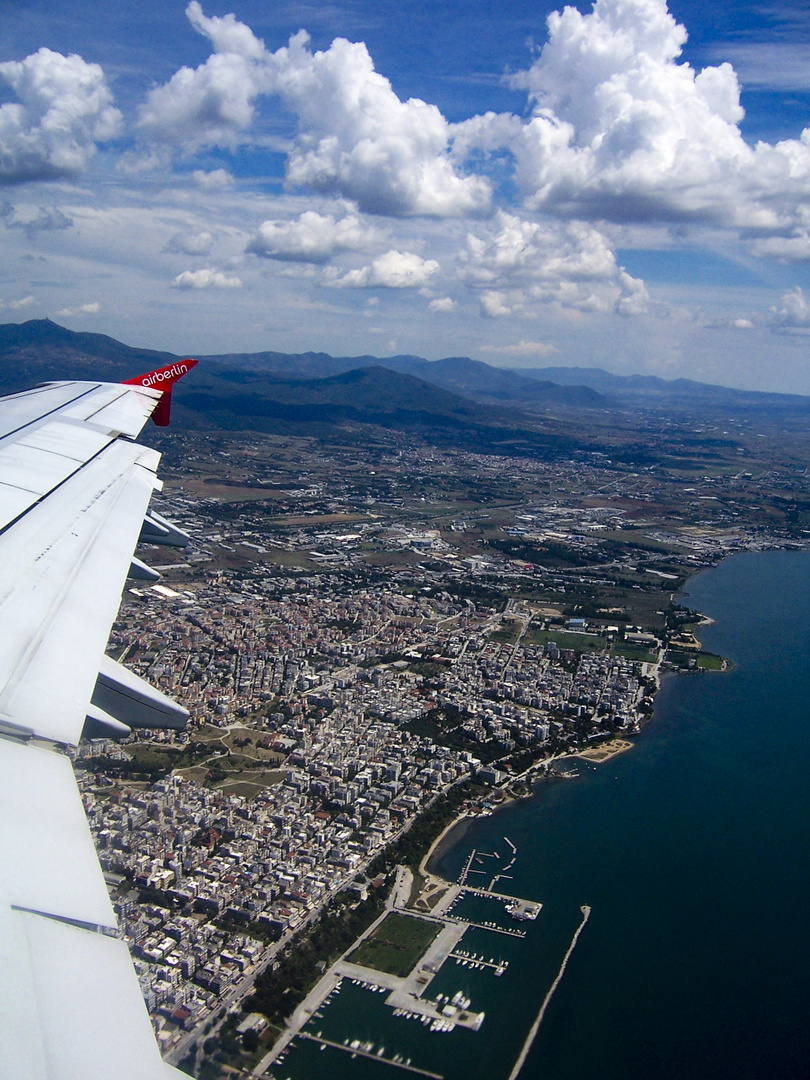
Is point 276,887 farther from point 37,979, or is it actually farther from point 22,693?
point 37,979

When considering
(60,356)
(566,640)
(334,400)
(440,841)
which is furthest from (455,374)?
(440,841)

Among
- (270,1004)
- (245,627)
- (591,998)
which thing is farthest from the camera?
(245,627)

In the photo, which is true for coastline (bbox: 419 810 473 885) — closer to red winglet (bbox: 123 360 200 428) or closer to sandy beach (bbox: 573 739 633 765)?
sandy beach (bbox: 573 739 633 765)

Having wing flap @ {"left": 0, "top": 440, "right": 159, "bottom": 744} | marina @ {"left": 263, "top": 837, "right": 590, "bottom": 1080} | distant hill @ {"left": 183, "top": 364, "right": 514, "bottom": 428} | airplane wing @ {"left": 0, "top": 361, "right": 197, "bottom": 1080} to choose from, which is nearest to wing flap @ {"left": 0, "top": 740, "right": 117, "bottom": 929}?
airplane wing @ {"left": 0, "top": 361, "right": 197, "bottom": 1080}

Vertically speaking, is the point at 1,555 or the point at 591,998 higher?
the point at 1,555

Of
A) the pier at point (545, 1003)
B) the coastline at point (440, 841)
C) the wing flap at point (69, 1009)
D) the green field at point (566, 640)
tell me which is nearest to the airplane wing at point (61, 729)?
the wing flap at point (69, 1009)

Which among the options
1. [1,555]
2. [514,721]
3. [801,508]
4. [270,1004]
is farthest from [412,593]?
[801,508]

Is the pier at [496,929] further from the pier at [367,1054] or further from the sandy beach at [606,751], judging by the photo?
the sandy beach at [606,751]

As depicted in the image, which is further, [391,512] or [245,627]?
[391,512]
